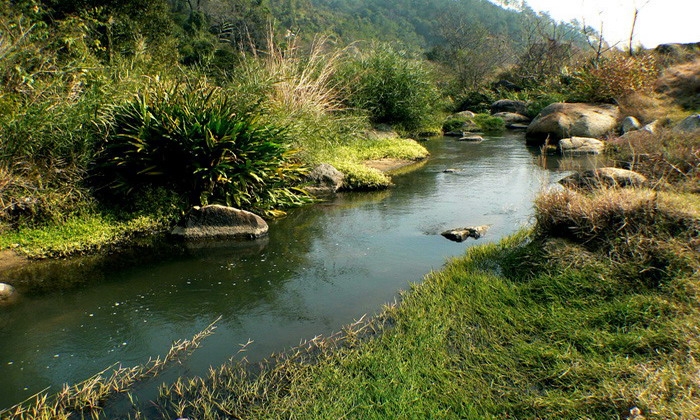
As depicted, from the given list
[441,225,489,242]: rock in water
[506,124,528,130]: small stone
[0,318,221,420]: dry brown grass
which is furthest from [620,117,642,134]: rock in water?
[0,318,221,420]: dry brown grass

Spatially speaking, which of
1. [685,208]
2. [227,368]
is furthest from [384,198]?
[227,368]

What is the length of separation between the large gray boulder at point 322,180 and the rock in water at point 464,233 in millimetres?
3240

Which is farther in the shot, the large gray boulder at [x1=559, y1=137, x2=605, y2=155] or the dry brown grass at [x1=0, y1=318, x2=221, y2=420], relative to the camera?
the large gray boulder at [x1=559, y1=137, x2=605, y2=155]

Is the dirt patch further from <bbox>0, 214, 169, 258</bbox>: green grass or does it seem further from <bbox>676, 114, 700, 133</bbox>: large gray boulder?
<bbox>676, 114, 700, 133</bbox>: large gray boulder

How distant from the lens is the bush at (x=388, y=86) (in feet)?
53.1

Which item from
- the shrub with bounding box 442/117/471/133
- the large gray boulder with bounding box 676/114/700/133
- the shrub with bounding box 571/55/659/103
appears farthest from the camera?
the shrub with bounding box 442/117/471/133

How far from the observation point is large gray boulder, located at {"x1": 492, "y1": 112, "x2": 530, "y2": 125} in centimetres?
2335

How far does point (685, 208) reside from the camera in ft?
14.4

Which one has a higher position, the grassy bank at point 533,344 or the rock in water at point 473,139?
the grassy bank at point 533,344

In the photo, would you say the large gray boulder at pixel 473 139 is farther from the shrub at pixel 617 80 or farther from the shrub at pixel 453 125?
the shrub at pixel 617 80

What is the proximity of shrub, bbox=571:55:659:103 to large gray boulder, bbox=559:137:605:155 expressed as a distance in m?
3.66

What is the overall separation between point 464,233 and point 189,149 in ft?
12.8

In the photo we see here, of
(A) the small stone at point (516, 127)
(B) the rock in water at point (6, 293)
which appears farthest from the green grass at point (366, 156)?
(A) the small stone at point (516, 127)

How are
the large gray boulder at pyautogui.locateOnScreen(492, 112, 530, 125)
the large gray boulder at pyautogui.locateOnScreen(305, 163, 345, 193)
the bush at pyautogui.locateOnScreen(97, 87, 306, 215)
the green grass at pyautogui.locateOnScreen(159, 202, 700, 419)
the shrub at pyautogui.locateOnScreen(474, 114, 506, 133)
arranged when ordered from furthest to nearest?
the large gray boulder at pyautogui.locateOnScreen(492, 112, 530, 125)
the shrub at pyautogui.locateOnScreen(474, 114, 506, 133)
the large gray boulder at pyautogui.locateOnScreen(305, 163, 345, 193)
the bush at pyautogui.locateOnScreen(97, 87, 306, 215)
the green grass at pyautogui.locateOnScreen(159, 202, 700, 419)
